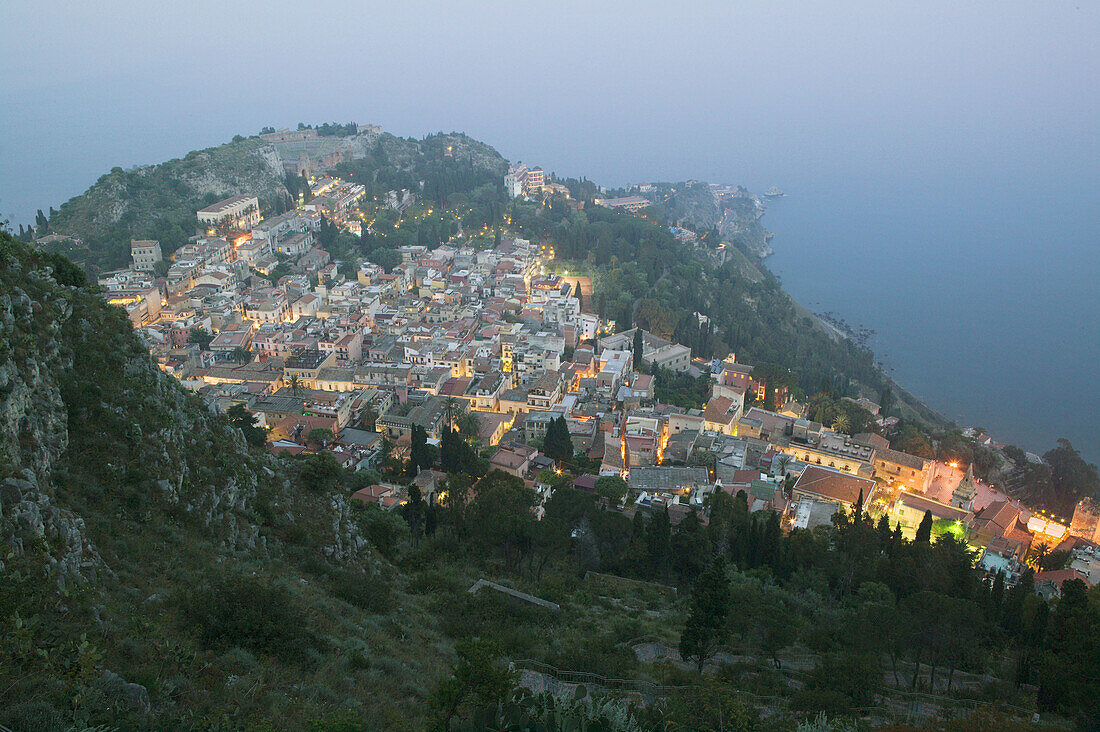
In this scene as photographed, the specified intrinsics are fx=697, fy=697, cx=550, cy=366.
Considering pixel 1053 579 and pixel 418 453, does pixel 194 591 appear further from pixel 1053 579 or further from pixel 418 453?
pixel 1053 579

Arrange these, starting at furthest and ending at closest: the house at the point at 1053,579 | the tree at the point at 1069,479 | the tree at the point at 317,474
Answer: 1. the tree at the point at 1069,479
2. the house at the point at 1053,579
3. the tree at the point at 317,474

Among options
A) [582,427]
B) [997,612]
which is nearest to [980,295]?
[582,427]

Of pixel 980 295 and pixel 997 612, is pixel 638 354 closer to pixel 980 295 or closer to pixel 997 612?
pixel 997 612

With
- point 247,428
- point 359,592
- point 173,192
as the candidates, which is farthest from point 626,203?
point 359,592

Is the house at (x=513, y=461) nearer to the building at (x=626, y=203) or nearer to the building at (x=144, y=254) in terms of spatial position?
the building at (x=144, y=254)

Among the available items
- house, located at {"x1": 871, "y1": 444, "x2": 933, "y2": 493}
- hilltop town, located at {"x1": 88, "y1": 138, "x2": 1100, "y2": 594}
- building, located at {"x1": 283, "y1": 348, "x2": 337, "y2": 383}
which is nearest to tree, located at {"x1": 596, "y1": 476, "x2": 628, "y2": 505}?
hilltop town, located at {"x1": 88, "y1": 138, "x2": 1100, "y2": 594}

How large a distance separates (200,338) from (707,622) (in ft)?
86.6

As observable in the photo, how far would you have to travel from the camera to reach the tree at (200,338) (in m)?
29.2

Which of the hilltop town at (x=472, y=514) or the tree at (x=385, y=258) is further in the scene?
the tree at (x=385, y=258)

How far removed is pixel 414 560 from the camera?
1232cm

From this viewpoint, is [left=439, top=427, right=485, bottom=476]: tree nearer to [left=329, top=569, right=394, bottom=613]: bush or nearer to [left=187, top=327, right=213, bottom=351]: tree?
[left=329, top=569, right=394, bottom=613]: bush

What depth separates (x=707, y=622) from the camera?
31.4 feet

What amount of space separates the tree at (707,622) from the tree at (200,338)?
2556cm

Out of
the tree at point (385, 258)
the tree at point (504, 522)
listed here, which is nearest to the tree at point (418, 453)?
the tree at point (504, 522)
